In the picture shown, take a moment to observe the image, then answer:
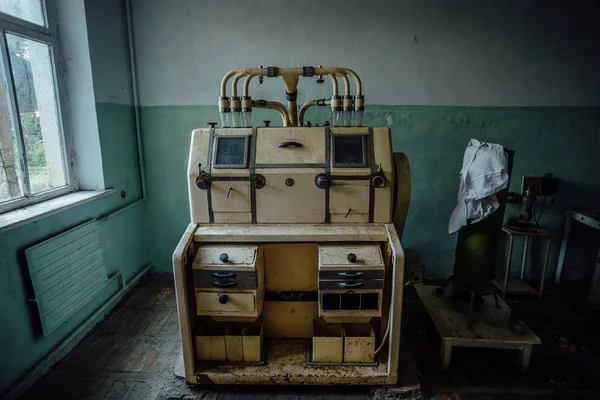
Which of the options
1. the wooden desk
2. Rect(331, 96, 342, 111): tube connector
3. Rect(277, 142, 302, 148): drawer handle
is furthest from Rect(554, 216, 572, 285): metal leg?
Rect(277, 142, 302, 148): drawer handle

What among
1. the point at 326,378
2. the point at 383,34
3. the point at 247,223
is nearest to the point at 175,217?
the point at 247,223

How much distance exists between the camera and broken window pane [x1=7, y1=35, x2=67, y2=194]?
234 cm

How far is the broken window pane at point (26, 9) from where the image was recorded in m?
2.27

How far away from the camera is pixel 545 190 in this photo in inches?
127

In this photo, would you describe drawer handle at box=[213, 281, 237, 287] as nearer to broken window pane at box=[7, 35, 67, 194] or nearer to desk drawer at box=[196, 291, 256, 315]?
desk drawer at box=[196, 291, 256, 315]

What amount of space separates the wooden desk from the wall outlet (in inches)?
49.8

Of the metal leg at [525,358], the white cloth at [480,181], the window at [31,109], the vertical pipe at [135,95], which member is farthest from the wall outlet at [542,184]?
the window at [31,109]

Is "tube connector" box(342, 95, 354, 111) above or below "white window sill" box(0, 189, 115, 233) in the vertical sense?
above

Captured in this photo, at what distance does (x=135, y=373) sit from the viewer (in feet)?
7.45

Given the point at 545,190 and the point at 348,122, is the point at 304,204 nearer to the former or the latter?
the point at 348,122

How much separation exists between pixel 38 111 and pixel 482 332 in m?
3.37

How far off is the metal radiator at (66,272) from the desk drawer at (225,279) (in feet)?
3.41

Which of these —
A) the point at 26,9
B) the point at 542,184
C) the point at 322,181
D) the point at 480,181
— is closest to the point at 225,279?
the point at 322,181

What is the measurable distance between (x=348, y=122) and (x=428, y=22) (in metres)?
1.42
